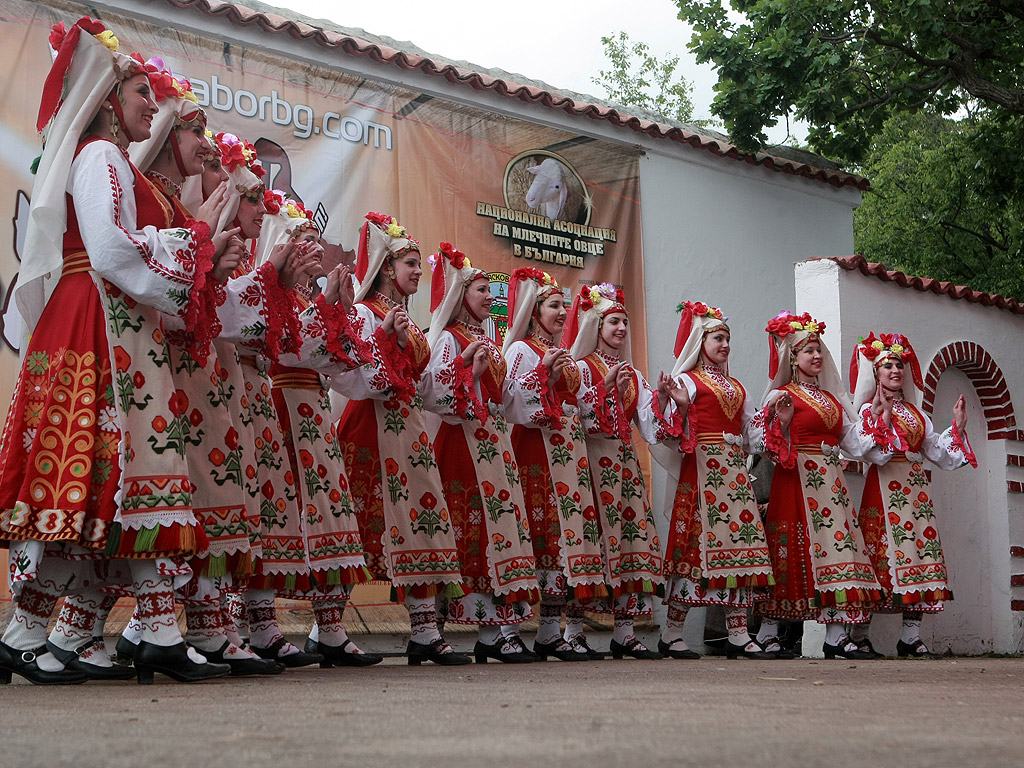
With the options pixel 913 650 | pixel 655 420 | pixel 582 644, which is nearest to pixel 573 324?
pixel 655 420

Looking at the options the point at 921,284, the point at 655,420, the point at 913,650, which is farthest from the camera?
the point at 921,284

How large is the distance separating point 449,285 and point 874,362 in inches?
133

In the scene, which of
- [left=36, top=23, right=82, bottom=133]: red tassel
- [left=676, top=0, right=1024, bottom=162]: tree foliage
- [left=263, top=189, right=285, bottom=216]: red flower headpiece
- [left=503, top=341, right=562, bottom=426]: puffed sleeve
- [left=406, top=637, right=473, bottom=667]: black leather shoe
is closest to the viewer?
[left=36, top=23, right=82, bottom=133]: red tassel

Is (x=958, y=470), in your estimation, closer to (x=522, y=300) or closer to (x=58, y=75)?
(x=522, y=300)

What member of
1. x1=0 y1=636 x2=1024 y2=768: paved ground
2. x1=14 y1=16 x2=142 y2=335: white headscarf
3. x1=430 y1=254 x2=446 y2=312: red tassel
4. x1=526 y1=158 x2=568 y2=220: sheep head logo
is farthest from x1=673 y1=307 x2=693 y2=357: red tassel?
x1=14 y1=16 x2=142 y2=335: white headscarf

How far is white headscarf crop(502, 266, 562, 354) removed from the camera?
252 inches

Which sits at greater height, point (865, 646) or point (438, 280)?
point (438, 280)

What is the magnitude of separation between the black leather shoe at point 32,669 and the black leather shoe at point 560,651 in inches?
116

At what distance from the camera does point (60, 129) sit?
3.69 m

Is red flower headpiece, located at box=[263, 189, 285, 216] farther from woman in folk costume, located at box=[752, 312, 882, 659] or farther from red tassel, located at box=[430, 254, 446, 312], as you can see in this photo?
woman in folk costume, located at box=[752, 312, 882, 659]

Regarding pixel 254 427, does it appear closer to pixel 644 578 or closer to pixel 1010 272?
pixel 644 578

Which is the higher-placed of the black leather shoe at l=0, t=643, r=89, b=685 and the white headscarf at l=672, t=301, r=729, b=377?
the white headscarf at l=672, t=301, r=729, b=377

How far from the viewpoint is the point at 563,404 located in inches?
251

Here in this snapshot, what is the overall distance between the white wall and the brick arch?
52 mm
